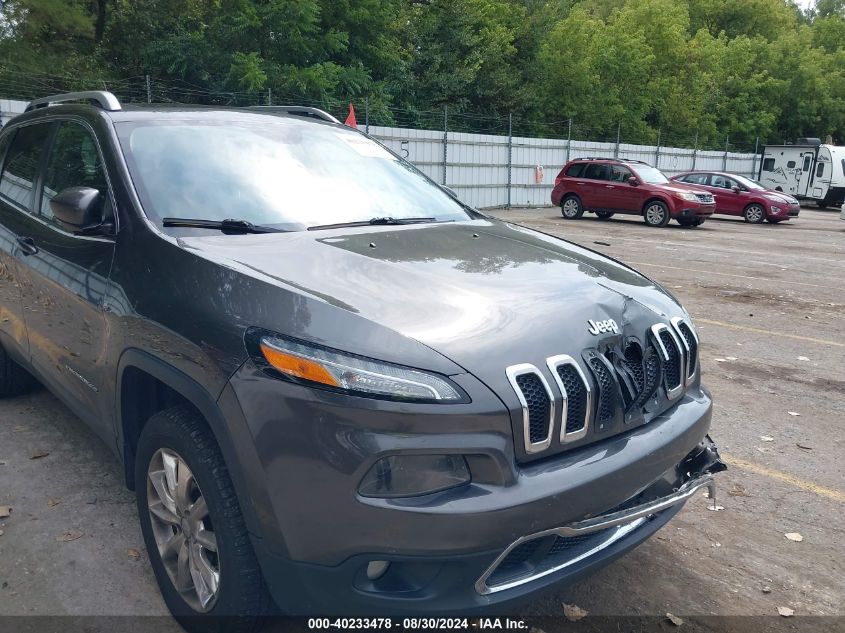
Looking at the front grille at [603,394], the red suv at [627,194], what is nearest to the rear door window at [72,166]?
the front grille at [603,394]

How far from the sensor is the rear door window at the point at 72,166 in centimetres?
324

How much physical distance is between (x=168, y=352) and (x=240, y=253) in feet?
1.41

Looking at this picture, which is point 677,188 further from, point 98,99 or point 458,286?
point 458,286

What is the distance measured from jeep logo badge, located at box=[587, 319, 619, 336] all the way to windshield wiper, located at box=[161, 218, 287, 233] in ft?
4.22

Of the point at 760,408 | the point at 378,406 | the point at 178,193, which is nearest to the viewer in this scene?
the point at 378,406

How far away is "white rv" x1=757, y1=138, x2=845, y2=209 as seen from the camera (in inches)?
1133

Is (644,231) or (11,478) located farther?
(644,231)

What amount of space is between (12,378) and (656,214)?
693 inches

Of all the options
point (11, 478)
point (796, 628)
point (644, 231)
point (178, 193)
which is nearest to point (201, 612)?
point (178, 193)

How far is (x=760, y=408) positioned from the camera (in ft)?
16.9

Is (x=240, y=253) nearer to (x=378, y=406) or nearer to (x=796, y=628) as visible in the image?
(x=378, y=406)

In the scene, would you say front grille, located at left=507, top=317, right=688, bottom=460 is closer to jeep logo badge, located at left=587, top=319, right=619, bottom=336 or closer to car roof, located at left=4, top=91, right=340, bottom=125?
jeep logo badge, located at left=587, top=319, right=619, bottom=336

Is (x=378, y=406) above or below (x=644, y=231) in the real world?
above

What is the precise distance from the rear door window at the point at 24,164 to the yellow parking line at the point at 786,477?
4051mm
